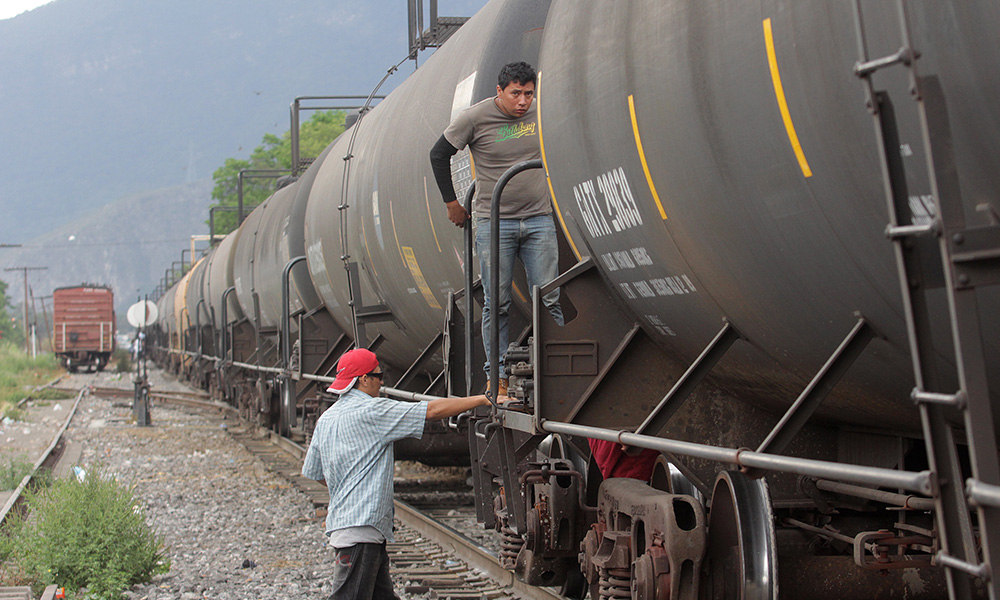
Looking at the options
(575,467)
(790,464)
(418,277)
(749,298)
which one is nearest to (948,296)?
(790,464)

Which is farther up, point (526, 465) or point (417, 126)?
point (417, 126)

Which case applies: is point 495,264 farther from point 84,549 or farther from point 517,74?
point 84,549

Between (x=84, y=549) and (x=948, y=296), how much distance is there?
6906 millimetres

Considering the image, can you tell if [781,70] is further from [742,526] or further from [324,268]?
[324,268]

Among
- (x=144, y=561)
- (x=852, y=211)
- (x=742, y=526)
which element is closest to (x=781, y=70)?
(x=852, y=211)

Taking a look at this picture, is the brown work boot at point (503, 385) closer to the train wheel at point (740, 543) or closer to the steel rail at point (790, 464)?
the steel rail at point (790, 464)

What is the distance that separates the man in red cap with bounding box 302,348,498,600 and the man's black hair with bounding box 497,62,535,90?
1.60m

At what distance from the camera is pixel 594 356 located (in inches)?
188

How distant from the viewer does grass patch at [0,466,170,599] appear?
721 cm

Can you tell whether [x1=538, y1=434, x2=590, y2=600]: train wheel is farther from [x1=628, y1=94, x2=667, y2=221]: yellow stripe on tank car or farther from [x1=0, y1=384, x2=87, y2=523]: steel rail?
[x1=0, y1=384, x2=87, y2=523]: steel rail

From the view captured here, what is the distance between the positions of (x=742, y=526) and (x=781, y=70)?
1.92 m

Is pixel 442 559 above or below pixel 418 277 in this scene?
below

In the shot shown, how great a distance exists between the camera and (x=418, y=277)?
7527 mm

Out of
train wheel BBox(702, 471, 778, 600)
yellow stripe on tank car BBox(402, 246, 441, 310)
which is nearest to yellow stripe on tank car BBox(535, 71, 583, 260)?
train wheel BBox(702, 471, 778, 600)
